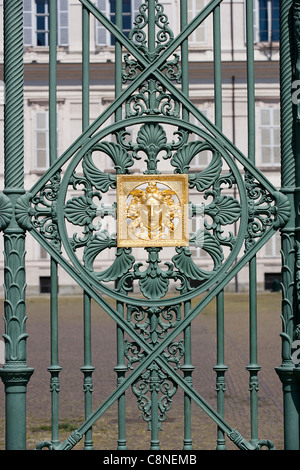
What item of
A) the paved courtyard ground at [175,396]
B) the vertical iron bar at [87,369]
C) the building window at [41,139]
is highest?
the building window at [41,139]

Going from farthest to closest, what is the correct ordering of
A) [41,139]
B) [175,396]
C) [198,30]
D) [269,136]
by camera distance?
1. [269,136]
2. [41,139]
3. [198,30]
4. [175,396]

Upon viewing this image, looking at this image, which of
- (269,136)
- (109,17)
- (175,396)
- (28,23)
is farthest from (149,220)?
(269,136)

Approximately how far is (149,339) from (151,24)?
5.25ft

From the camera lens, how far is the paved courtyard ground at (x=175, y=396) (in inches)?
265

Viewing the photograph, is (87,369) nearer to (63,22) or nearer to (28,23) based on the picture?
(28,23)

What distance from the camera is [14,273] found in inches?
184

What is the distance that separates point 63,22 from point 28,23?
2.51ft

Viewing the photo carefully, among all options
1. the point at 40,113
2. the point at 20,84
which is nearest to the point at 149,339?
the point at 20,84

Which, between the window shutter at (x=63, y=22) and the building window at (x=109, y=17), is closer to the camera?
the building window at (x=109, y=17)

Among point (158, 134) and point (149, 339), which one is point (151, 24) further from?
point (149, 339)

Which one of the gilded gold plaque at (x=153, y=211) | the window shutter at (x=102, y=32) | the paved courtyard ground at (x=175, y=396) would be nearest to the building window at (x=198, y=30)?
the window shutter at (x=102, y=32)

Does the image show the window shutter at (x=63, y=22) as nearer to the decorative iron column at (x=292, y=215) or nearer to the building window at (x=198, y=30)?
the building window at (x=198, y=30)

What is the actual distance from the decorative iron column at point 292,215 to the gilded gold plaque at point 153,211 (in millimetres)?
532

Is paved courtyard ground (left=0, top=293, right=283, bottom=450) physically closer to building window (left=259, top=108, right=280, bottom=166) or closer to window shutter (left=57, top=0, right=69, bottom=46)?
building window (left=259, top=108, right=280, bottom=166)
